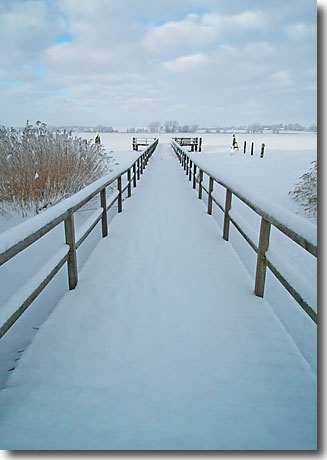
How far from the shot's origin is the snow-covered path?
1.44 m

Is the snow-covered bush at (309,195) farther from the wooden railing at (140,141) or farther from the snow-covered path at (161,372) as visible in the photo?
the wooden railing at (140,141)

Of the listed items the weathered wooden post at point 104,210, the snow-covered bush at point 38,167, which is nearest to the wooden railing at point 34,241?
the weathered wooden post at point 104,210

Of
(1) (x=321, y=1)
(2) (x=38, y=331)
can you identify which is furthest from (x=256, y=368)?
(1) (x=321, y=1)

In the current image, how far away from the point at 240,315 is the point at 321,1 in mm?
2120

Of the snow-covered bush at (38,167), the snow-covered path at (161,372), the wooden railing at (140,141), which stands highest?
the wooden railing at (140,141)

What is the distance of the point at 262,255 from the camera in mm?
2549

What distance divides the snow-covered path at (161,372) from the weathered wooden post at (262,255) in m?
0.12

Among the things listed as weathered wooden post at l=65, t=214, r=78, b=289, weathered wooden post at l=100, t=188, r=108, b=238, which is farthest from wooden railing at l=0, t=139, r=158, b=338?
weathered wooden post at l=100, t=188, r=108, b=238

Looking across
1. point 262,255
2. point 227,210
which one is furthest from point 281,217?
point 227,210

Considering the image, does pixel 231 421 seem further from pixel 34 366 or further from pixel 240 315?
pixel 34 366

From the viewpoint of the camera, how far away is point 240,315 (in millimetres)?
2443

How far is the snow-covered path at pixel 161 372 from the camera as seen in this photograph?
4.74 feet

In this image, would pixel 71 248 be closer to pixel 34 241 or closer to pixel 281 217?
pixel 34 241

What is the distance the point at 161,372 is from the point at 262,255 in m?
1.30
